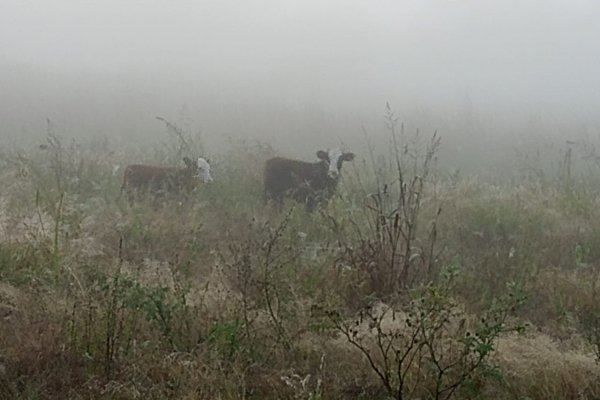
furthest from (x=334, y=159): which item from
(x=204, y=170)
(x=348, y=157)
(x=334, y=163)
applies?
(x=204, y=170)

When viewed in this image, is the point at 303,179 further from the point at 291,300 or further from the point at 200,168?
the point at 291,300

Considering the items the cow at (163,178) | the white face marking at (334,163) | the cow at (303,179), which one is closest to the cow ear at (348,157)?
the cow at (303,179)

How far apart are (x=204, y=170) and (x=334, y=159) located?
2.11m

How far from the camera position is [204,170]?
1019 cm

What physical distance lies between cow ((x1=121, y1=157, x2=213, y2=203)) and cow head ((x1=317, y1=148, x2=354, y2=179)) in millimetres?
1807

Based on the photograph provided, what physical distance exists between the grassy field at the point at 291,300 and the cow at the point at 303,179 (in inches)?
25.3

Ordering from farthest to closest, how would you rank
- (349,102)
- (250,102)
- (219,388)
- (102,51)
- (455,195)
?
1. (102,51)
2. (349,102)
3. (250,102)
4. (455,195)
5. (219,388)

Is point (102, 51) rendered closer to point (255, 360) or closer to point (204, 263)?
point (204, 263)

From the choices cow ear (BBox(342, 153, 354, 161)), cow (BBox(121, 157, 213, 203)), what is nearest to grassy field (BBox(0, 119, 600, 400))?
cow (BBox(121, 157, 213, 203))

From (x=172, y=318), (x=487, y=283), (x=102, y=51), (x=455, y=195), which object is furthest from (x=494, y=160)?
(x=102, y=51)

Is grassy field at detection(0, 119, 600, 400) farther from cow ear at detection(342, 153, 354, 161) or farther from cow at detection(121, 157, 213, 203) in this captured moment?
cow ear at detection(342, 153, 354, 161)

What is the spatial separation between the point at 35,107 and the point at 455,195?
13.6 m

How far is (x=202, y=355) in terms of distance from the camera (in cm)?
450

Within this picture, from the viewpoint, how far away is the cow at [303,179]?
9.90 meters
